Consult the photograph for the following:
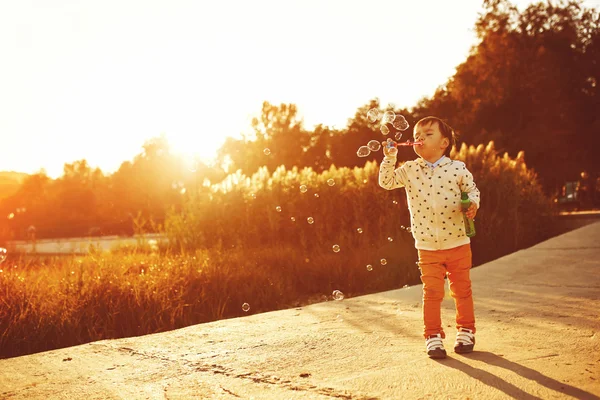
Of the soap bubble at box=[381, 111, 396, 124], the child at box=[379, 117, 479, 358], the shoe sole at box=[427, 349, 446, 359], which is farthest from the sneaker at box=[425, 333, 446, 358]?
the soap bubble at box=[381, 111, 396, 124]

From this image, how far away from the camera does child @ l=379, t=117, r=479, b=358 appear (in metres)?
3.70

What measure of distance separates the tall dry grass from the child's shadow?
11.2 ft

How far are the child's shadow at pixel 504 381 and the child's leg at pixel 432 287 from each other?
10.5 inches

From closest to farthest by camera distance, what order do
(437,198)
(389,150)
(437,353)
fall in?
1. (437,353)
2. (389,150)
3. (437,198)

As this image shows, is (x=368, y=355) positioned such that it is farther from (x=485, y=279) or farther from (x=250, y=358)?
(x=485, y=279)

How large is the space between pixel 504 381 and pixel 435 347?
600 millimetres

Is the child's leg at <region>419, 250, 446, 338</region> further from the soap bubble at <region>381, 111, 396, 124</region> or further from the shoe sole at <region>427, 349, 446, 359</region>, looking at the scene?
the soap bubble at <region>381, 111, 396, 124</region>

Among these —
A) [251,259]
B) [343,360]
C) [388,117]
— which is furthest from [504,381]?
[251,259]

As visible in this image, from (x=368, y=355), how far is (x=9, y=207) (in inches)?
2625

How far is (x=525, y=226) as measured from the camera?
38.7ft

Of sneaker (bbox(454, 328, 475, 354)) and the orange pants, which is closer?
sneaker (bbox(454, 328, 475, 354))

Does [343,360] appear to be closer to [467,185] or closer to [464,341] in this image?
[464,341]

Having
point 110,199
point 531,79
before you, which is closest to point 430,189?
point 531,79

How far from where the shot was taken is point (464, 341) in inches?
140
